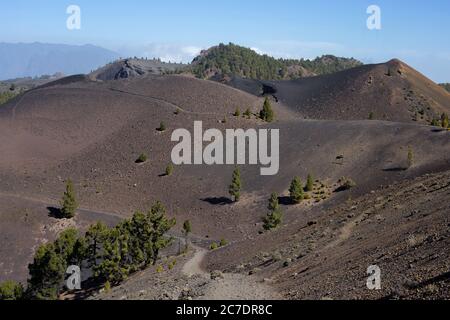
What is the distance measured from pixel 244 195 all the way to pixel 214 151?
45.8ft

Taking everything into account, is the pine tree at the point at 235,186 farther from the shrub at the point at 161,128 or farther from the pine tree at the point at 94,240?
the shrub at the point at 161,128

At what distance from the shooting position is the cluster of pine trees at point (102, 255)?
1481 inches

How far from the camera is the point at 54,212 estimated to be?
61438 millimetres

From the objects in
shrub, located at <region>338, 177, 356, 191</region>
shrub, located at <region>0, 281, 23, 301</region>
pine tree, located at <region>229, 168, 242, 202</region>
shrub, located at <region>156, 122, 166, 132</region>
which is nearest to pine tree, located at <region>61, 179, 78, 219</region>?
pine tree, located at <region>229, 168, 242, 202</region>

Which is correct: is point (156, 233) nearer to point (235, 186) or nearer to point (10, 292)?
point (10, 292)

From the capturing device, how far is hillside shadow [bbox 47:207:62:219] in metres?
60.5

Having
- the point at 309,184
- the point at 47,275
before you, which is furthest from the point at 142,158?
the point at 47,275

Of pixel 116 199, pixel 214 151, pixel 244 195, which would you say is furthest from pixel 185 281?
pixel 214 151

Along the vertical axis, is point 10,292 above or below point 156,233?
below

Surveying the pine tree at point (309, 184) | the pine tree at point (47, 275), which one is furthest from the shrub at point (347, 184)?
the pine tree at point (47, 275)

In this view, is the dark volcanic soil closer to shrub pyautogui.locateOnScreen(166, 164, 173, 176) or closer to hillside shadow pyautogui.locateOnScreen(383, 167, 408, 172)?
hillside shadow pyautogui.locateOnScreen(383, 167, 408, 172)

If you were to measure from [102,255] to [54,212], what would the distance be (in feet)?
72.9

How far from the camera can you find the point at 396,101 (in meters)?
115
